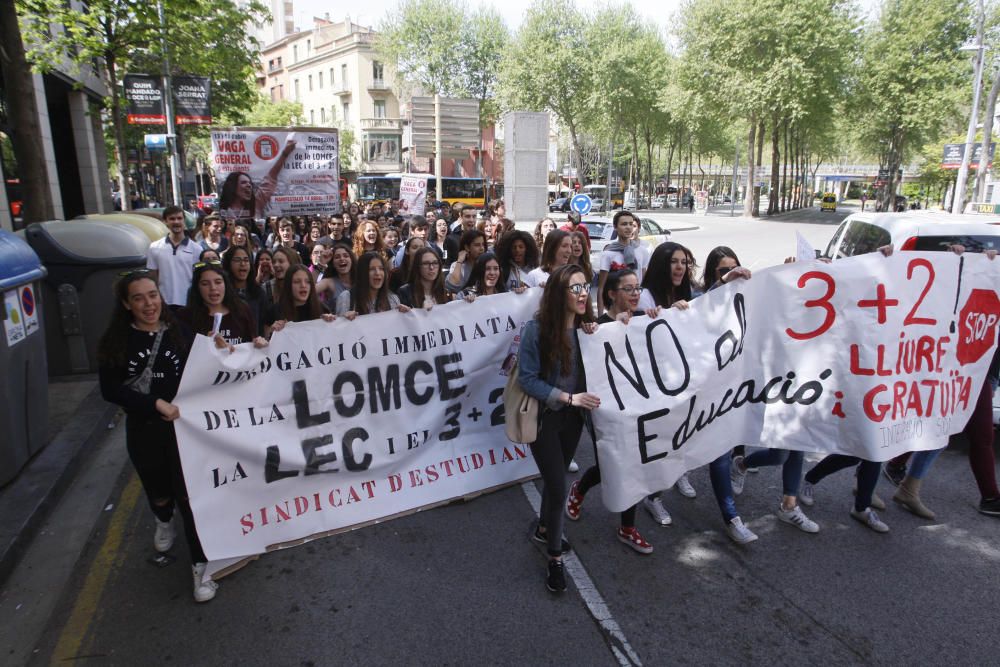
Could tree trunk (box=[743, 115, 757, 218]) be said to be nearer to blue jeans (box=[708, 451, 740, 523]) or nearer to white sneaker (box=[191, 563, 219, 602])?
blue jeans (box=[708, 451, 740, 523])

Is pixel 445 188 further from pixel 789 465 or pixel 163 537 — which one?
pixel 163 537

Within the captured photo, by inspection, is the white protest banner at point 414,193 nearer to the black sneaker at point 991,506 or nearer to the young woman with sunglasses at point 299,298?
the young woman with sunglasses at point 299,298

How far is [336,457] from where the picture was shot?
3.97 metres

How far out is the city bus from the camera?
3634 centimetres

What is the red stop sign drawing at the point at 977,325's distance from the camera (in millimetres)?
4309

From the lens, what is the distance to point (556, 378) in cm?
344

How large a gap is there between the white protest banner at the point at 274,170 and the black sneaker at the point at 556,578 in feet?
23.1

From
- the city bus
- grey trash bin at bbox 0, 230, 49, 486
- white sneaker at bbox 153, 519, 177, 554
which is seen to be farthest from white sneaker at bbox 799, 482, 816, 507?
the city bus

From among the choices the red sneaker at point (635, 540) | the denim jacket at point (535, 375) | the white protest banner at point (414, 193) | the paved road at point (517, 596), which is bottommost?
the paved road at point (517, 596)

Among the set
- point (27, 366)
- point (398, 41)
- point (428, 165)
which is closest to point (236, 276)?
point (27, 366)

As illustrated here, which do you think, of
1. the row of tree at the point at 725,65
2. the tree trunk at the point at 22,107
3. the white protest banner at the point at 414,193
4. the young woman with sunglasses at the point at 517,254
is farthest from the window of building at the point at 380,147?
the young woman with sunglasses at the point at 517,254

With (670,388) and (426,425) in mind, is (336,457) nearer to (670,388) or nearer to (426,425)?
(426,425)

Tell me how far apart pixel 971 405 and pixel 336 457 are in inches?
163

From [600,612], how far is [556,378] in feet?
3.96
